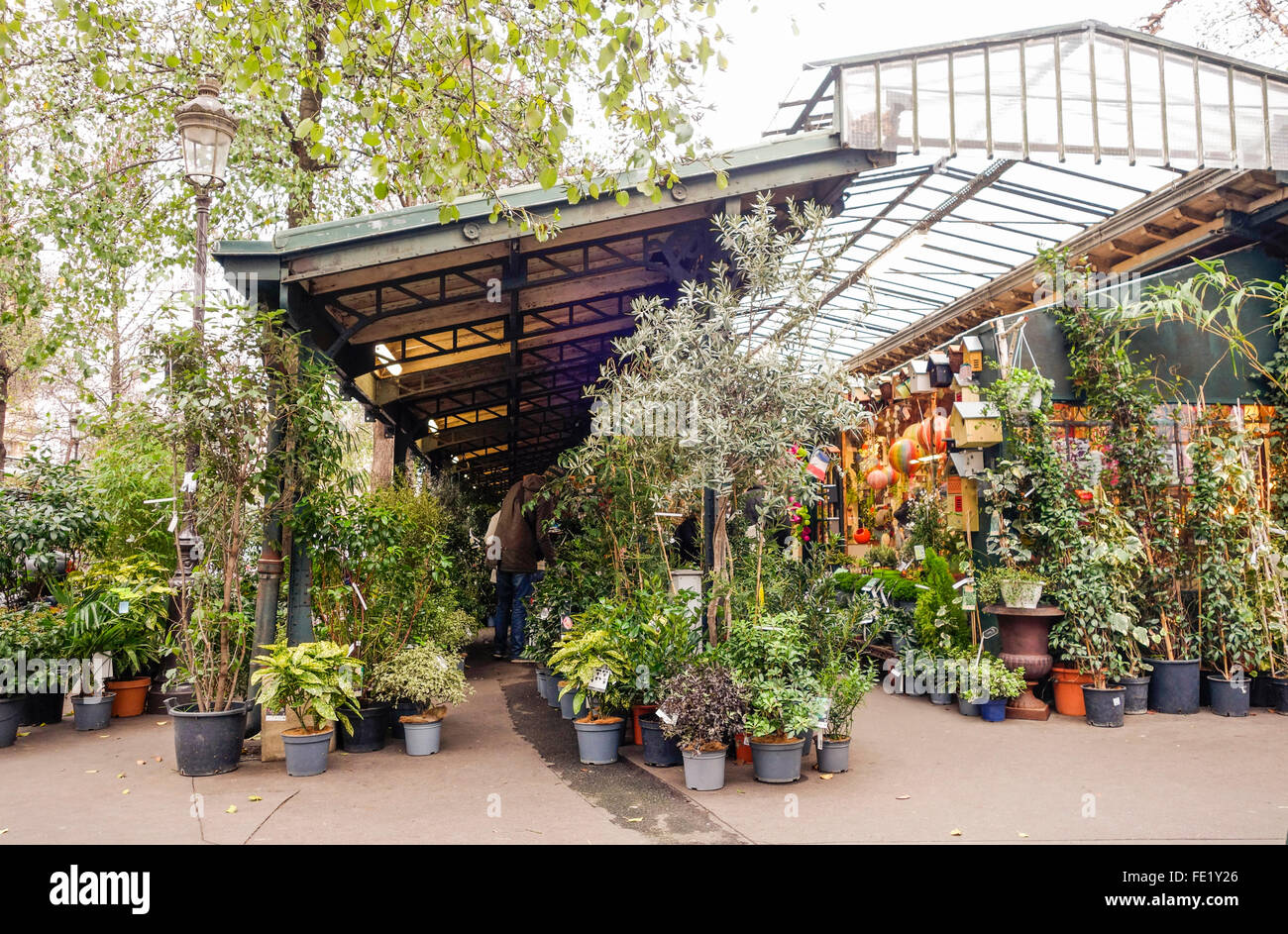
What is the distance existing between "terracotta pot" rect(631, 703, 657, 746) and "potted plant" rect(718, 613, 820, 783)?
2.61 feet

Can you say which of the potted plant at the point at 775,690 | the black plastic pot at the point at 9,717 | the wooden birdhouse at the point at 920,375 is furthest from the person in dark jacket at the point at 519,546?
the black plastic pot at the point at 9,717

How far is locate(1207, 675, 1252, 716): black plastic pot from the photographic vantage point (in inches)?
256

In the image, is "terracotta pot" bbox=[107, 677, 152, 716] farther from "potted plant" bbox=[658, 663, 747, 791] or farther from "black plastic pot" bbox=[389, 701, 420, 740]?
"potted plant" bbox=[658, 663, 747, 791]

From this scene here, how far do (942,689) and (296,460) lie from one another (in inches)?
216

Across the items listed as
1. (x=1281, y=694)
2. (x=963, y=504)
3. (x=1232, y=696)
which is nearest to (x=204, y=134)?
(x=963, y=504)

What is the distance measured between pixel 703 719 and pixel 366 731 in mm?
2518

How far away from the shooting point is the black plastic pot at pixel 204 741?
16.8 feet

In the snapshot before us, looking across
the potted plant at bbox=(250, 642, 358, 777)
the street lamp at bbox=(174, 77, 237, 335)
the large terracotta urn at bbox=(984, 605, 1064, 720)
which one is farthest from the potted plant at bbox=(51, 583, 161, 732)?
the large terracotta urn at bbox=(984, 605, 1064, 720)

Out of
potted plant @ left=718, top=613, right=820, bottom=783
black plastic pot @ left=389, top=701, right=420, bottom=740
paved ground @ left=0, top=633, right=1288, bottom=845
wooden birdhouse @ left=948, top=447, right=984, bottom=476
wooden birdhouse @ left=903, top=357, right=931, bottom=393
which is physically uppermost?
wooden birdhouse @ left=903, top=357, right=931, bottom=393

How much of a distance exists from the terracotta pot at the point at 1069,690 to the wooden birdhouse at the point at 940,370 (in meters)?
2.77

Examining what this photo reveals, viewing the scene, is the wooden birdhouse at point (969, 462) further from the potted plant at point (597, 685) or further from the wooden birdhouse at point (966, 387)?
the potted plant at point (597, 685)

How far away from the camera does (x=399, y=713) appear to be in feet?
19.9

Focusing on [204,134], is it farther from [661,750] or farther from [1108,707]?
[1108,707]
